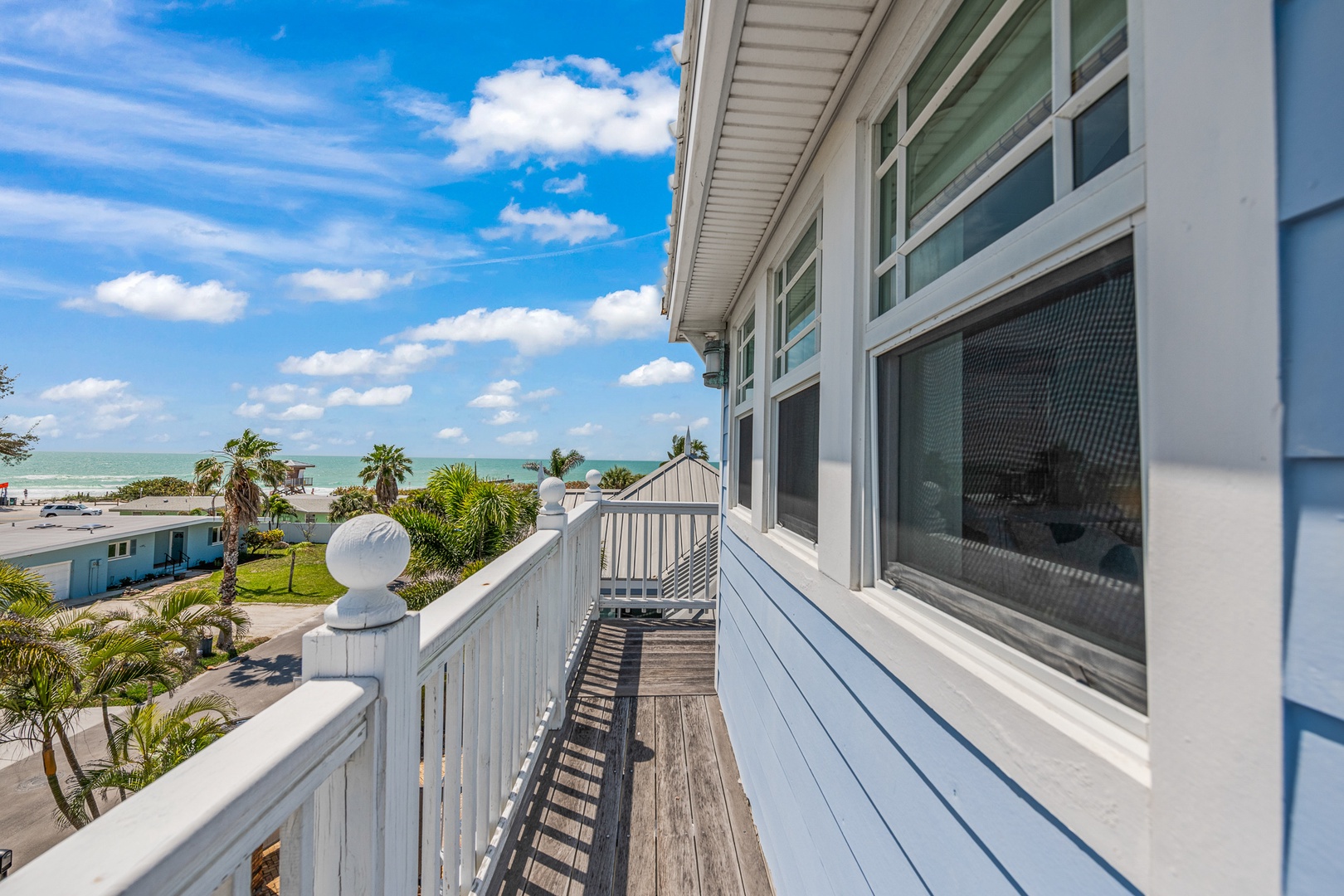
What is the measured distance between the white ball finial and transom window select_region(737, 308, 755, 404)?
2.41m

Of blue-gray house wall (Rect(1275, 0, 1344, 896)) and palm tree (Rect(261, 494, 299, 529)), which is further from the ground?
blue-gray house wall (Rect(1275, 0, 1344, 896))

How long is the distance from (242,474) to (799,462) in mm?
22728

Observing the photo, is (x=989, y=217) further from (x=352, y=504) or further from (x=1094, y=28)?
(x=352, y=504)

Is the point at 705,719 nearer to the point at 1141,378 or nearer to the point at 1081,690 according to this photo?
the point at 1081,690

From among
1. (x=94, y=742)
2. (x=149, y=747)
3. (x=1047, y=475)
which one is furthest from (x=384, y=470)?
(x=1047, y=475)

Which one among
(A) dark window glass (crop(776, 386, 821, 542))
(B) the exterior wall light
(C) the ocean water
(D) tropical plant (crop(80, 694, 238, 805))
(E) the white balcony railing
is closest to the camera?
(E) the white balcony railing

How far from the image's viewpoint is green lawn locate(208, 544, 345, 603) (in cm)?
2702

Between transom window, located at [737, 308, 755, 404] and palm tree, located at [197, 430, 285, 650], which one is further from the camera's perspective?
palm tree, located at [197, 430, 285, 650]

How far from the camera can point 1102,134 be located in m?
0.77

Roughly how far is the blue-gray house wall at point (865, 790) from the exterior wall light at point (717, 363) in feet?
6.45

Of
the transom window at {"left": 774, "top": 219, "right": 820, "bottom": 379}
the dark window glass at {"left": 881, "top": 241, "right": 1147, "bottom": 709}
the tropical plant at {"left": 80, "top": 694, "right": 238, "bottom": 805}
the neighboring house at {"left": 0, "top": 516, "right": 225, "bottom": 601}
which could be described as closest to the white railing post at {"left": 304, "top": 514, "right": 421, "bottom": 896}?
the dark window glass at {"left": 881, "top": 241, "right": 1147, "bottom": 709}

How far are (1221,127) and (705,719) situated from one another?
3432mm

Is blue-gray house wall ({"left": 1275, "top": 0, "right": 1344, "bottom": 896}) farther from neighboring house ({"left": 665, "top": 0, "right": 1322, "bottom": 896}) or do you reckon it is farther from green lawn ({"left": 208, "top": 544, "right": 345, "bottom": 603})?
green lawn ({"left": 208, "top": 544, "right": 345, "bottom": 603})

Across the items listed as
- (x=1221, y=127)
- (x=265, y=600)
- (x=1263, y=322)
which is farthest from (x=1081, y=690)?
(x=265, y=600)
